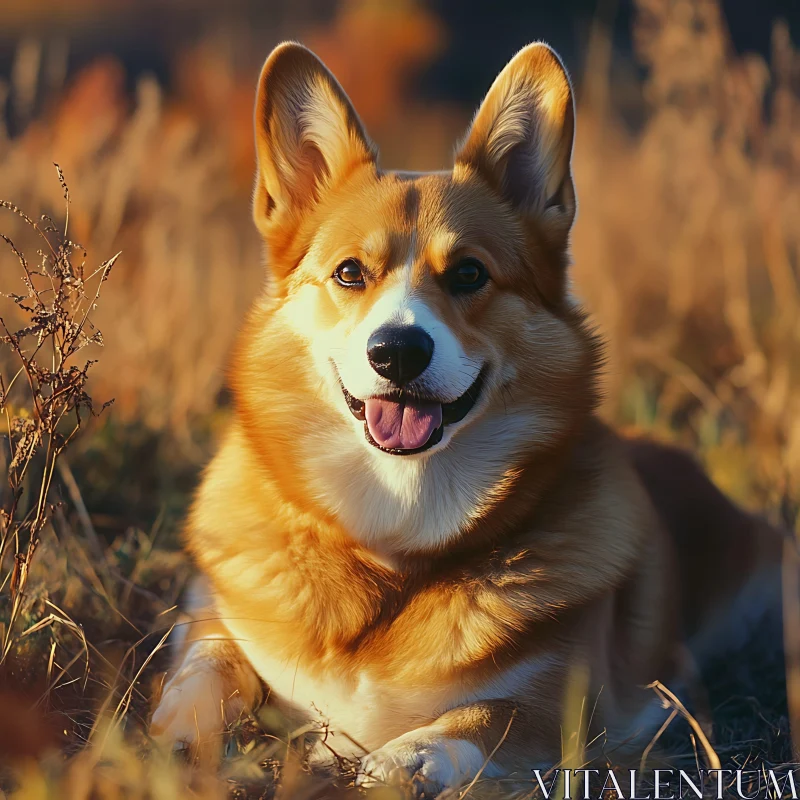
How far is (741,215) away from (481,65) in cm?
1240

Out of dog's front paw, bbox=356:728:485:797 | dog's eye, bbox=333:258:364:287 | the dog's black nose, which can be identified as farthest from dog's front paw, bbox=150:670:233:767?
dog's eye, bbox=333:258:364:287

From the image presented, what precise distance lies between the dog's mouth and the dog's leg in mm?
666

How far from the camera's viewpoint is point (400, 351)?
236 centimetres

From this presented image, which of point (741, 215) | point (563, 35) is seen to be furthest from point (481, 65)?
point (741, 215)

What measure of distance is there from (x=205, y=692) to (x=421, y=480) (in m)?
0.74

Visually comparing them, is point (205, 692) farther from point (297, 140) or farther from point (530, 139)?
point (530, 139)

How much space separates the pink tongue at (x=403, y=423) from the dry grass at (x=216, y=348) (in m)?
0.71

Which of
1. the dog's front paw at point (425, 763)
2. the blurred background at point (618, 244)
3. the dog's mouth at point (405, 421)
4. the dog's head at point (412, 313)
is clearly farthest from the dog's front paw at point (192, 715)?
the blurred background at point (618, 244)

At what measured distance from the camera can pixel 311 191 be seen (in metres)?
2.95

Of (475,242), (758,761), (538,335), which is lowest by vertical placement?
(758,761)

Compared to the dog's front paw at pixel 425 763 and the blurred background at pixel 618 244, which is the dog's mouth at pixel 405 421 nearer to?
the dog's front paw at pixel 425 763

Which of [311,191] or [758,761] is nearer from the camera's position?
[758,761]

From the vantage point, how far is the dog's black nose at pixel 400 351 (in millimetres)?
2355

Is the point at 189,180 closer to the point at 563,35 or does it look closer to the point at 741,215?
the point at 741,215
